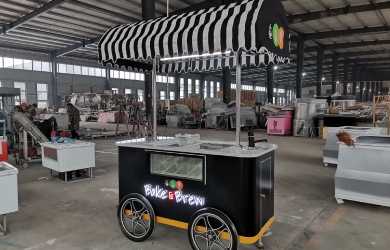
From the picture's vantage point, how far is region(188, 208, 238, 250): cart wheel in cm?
289

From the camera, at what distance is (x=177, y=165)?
338 centimetres

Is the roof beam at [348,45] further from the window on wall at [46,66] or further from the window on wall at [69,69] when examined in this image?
the window on wall at [46,66]

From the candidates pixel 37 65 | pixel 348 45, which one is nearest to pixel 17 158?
pixel 37 65

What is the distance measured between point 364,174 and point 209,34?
3564mm

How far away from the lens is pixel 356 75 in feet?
118

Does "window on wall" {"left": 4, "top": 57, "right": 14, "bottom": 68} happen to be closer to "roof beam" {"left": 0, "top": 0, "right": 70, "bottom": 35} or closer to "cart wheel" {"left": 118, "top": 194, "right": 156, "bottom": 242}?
"roof beam" {"left": 0, "top": 0, "right": 70, "bottom": 35}

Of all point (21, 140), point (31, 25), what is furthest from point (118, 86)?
point (21, 140)

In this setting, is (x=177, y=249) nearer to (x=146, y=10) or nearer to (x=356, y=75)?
(x=146, y=10)

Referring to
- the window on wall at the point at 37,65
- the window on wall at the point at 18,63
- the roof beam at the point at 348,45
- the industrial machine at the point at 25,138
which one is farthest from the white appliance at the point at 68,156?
the window on wall at the point at 37,65

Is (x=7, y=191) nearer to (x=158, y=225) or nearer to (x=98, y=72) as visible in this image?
(x=158, y=225)

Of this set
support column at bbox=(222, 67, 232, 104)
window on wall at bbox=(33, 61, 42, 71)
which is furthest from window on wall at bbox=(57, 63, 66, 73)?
support column at bbox=(222, 67, 232, 104)

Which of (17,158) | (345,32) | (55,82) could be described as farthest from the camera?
(55,82)

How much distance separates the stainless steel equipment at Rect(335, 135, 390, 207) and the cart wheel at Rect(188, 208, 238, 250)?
280 centimetres

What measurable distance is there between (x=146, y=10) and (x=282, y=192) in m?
10.1
